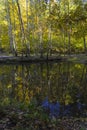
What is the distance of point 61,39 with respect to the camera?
4744 cm

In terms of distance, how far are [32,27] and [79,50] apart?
11439mm

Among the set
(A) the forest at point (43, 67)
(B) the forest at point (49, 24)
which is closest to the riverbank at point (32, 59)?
(A) the forest at point (43, 67)

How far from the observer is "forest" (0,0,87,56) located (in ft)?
134

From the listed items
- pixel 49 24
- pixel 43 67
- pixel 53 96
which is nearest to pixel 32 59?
pixel 43 67

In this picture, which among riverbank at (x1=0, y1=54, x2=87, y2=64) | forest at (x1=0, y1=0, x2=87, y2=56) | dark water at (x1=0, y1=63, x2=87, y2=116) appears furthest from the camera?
forest at (x1=0, y1=0, x2=87, y2=56)

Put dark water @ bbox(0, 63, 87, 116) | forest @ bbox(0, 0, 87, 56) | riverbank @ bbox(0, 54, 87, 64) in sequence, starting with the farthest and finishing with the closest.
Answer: forest @ bbox(0, 0, 87, 56)
riverbank @ bbox(0, 54, 87, 64)
dark water @ bbox(0, 63, 87, 116)

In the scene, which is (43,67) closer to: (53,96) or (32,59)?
(32,59)

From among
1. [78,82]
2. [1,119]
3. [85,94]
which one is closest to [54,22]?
[78,82]

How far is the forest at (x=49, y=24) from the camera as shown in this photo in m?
40.8

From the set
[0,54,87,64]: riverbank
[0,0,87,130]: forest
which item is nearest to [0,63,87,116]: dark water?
[0,0,87,130]: forest

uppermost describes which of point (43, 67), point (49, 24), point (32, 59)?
point (49, 24)

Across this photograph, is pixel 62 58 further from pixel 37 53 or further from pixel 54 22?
pixel 54 22

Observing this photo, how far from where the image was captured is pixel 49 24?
41.3 m

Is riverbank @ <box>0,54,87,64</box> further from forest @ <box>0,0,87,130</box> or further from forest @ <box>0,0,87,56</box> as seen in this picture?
forest @ <box>0,0,87,56</box>
